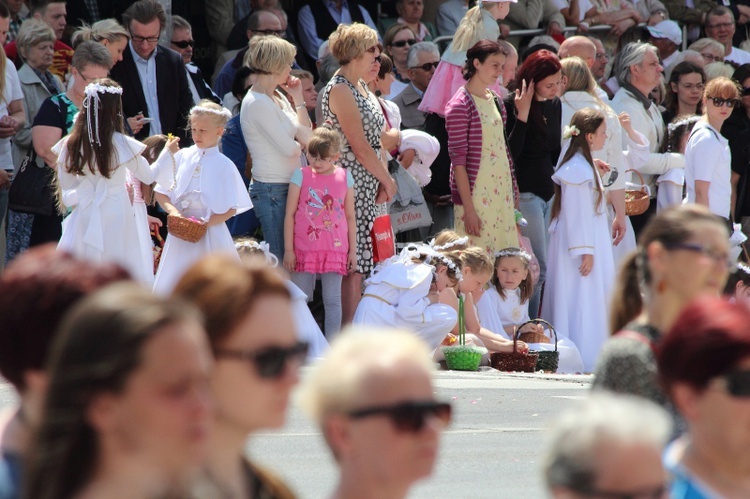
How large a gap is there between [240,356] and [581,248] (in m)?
8.53

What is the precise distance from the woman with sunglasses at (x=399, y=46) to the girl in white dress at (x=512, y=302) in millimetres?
2383

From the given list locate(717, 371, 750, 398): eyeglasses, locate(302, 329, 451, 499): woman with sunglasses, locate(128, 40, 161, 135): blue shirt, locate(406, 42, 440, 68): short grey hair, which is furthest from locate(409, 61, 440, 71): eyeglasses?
locate(302, 329, 451, 499): woman with sunglasses

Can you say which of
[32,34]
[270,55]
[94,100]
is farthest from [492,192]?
[32,34]

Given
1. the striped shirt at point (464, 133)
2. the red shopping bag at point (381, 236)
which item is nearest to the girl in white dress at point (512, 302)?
the striped shirt at point (464, 133)

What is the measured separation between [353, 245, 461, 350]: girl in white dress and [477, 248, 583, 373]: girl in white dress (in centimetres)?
59

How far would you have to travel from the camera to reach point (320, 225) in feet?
31.8

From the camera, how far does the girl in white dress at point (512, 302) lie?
10.6 m

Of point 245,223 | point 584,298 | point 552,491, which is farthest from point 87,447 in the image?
point 584,298

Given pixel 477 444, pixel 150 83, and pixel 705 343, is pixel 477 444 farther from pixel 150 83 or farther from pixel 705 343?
pixel 150 83

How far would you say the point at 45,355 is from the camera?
266 centimetres

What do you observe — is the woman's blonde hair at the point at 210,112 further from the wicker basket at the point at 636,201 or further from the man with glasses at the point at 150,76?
the wicker basket at the point at 636,201

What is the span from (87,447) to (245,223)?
8.08m

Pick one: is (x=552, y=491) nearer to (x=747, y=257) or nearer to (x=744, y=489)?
(x=744, y=489)

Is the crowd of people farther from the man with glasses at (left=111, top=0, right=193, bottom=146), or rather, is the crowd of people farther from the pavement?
the pavement
